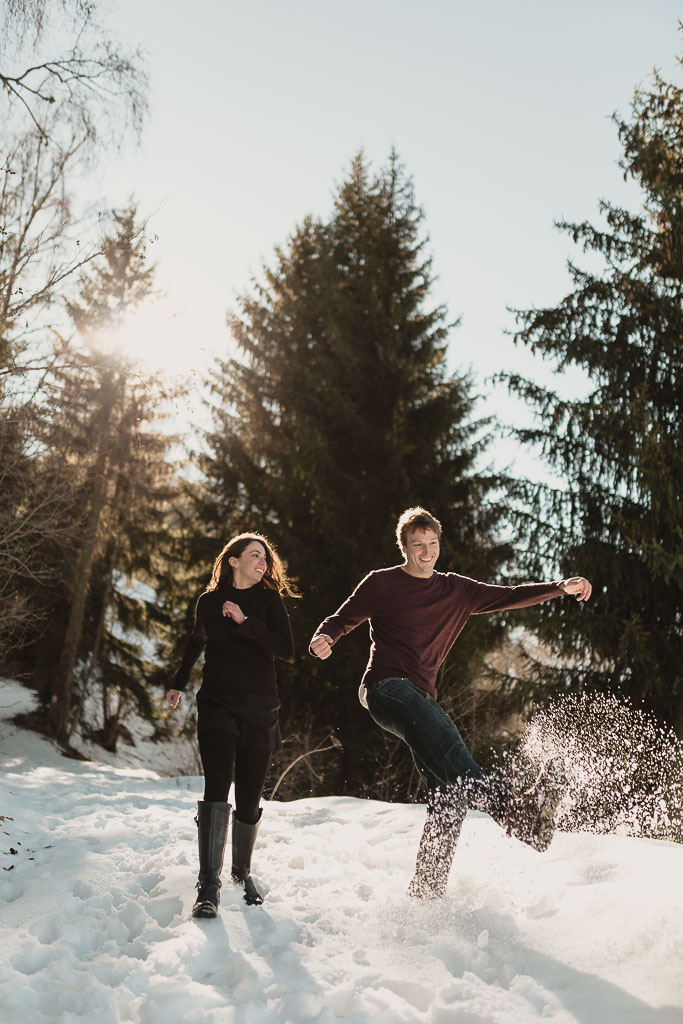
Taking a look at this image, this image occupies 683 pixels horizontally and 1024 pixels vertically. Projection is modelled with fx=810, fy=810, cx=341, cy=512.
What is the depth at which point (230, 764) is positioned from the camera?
4312 millimetres

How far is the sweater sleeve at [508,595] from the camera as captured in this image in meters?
4.38

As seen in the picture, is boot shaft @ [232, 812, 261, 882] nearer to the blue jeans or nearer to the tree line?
the blue jeans

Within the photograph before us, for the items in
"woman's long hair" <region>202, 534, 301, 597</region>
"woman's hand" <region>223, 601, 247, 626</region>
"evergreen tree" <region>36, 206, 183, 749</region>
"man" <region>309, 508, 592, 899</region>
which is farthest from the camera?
"evergreen tree" <region>36, 206, 183, 749</region>

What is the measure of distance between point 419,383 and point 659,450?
726cm

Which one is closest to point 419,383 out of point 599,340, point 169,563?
point 599,340

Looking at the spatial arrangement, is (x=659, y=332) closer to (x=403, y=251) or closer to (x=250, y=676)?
(x=403, y=251)

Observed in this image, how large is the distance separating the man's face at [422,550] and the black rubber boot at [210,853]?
1626mm

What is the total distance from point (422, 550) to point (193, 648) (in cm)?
147

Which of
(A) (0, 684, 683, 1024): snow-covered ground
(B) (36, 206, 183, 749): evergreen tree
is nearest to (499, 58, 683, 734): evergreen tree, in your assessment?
(A) (0, 684, 683, 1024): snow-covered ground

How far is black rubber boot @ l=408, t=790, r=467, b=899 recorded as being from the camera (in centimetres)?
398

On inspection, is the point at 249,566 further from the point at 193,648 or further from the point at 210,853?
the point at 210,853

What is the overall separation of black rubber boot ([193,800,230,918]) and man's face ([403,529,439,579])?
163cm

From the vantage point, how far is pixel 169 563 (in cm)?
1894

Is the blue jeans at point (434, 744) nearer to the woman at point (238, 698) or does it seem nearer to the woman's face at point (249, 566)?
the woman at point (238, 698)
